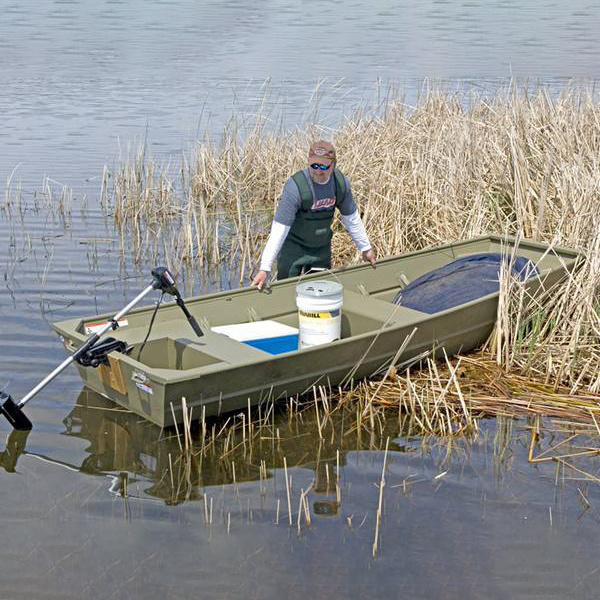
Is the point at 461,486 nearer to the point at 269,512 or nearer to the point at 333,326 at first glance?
the point at 269,512

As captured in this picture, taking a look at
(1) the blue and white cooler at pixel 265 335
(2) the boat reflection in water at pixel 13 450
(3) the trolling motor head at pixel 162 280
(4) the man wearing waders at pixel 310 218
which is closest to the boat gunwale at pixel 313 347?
(4) the man wearing waders at pixel 310 218

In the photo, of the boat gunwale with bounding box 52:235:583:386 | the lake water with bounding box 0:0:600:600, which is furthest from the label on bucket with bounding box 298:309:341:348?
the lake water with bounding box 0:0:600:600

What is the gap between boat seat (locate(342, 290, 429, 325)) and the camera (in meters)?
8.27

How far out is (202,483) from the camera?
21.7ft

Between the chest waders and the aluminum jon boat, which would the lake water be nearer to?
the aluminum jon boat

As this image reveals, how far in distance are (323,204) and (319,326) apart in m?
1.19

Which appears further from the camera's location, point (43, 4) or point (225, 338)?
point (43, 4)

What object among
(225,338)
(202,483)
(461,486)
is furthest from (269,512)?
(225,338)

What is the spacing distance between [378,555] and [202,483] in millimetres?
1440

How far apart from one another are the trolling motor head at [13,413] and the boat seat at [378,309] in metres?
2.79

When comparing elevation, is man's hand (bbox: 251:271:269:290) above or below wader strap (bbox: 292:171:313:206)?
below

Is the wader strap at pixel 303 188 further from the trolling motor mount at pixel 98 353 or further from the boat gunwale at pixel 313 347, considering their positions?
the trolling motor mount at pixel 98 353

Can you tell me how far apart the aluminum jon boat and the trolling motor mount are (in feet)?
0.22

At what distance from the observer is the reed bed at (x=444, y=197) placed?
26.9ft
